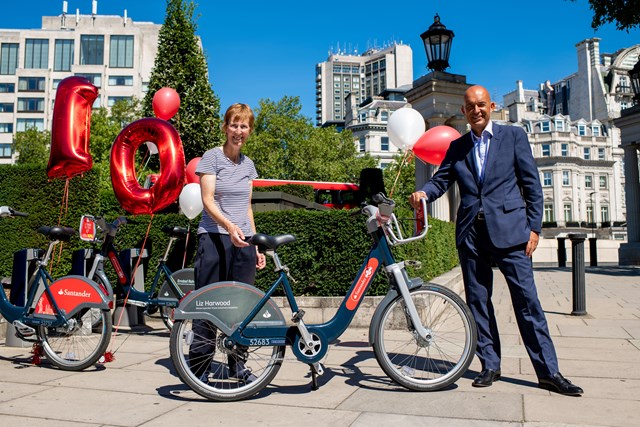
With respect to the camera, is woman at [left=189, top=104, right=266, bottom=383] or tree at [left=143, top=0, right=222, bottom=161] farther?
tree at [left=143, top=0, right=222, bottom=161]

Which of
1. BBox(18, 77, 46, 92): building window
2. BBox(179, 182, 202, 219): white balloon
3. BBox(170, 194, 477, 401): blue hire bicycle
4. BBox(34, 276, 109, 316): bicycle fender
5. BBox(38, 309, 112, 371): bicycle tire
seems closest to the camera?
BBox(170, 194, 477, 401): blue hire bicycle

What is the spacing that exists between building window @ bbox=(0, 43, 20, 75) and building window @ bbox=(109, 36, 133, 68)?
12.4m

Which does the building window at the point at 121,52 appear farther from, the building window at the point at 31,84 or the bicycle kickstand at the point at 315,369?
the bicycle kickstand at the point at 315,369

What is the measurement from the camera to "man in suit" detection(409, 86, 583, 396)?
4.02 m

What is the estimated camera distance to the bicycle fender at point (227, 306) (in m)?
3.83

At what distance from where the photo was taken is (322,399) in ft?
12.2

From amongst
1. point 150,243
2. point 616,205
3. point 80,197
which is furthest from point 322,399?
point 616,205

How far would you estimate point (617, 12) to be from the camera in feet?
57.8

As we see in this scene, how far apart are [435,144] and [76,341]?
550 cm


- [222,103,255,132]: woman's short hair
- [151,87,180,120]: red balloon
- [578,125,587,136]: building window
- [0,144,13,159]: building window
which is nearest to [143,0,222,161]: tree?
[151,87,180,120]: red balloon

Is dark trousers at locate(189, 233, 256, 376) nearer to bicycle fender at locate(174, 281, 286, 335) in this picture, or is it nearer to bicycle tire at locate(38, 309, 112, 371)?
bicycle fender at locate(174, 281, 286, 335)

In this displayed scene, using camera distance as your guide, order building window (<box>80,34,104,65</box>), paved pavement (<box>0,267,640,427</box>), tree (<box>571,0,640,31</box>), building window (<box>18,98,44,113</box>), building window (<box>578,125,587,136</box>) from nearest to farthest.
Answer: paved pavement (<box>0,267,640,427</box>), tree (<box>571,0,640,31</box>), building window (<box>80,34,104,65</box>), building window (<box>18,98,44,113</box>), building window (<box>578,125,587,136</box>)

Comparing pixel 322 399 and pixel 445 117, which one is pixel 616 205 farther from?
pixel 322 399

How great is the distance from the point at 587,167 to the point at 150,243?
8949 centimetres
